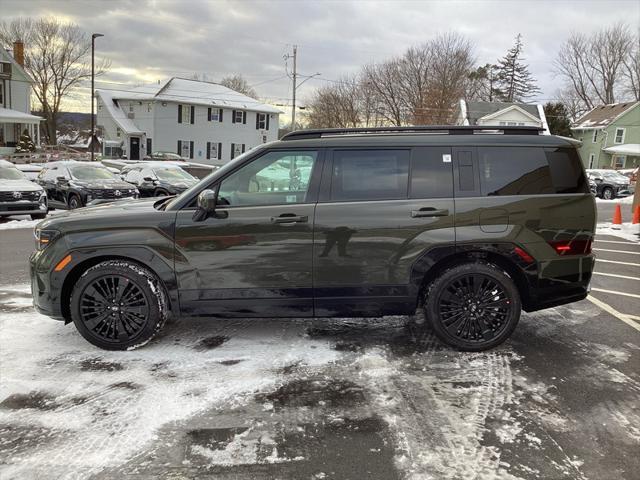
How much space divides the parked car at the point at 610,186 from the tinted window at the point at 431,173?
89.4 feet

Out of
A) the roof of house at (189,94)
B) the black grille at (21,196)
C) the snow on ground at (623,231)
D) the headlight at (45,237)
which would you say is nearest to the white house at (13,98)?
the roof of house at (189,94)

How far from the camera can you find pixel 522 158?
4.49m

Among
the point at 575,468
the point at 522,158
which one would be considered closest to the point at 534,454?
the point at 575,468

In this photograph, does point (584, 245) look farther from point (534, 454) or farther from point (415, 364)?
point (534, 454)

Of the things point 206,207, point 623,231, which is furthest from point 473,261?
point 623,231

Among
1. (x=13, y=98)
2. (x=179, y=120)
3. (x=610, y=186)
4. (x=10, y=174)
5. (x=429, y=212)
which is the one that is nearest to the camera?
(x=429, y=212)

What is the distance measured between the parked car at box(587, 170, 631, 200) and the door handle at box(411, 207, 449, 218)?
27.4 m

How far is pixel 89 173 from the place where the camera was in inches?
630

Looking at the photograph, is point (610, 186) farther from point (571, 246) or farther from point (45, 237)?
point (45, 237)

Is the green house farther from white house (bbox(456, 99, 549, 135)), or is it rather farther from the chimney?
the chimney

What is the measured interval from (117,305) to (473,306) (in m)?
→ 3.13

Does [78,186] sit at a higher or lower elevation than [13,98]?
lower

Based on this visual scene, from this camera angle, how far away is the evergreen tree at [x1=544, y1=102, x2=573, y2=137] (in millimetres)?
49562

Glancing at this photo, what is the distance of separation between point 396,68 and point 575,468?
163 feet
